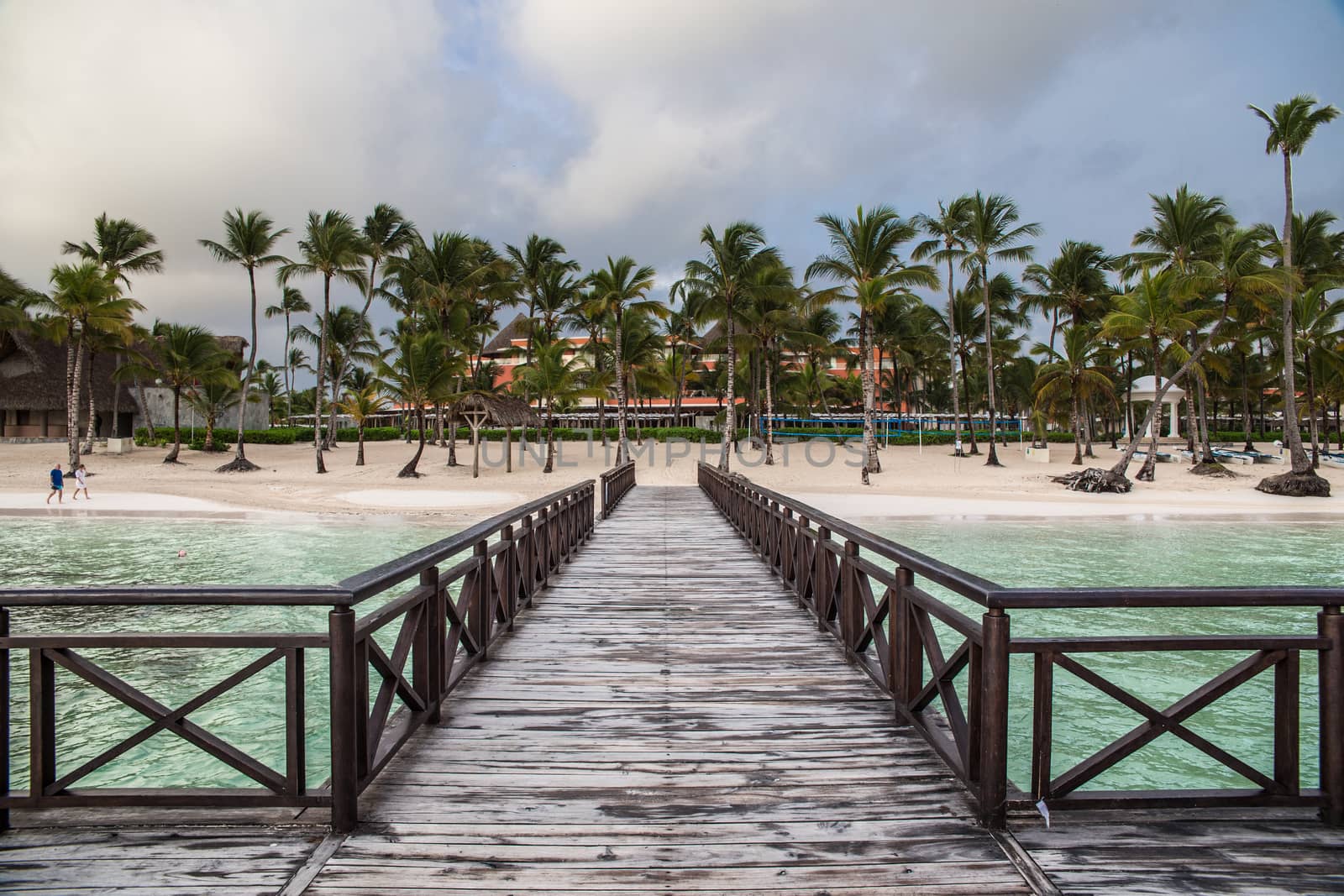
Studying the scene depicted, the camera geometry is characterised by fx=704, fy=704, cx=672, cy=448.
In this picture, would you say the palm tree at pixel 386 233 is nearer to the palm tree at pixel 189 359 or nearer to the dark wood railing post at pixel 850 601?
the palm tree at pixel 189 359

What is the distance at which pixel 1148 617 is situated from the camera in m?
8.67

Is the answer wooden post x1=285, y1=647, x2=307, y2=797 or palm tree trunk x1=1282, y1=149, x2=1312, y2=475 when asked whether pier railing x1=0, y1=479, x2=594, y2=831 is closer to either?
wooden post x1=285, y1=647, x2=307, y2=797

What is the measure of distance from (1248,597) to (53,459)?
41.2 meters

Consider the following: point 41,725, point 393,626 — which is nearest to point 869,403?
point 393,626

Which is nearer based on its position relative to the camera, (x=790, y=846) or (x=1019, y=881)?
(x=1019, y=881)

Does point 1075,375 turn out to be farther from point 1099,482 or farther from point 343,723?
point 343,723

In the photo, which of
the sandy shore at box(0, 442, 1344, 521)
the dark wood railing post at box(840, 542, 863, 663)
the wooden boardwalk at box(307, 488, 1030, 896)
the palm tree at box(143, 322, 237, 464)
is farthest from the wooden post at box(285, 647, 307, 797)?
the palm tree at box(143, 322, 237, 464)

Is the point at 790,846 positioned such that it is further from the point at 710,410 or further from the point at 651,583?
the point at 710,410

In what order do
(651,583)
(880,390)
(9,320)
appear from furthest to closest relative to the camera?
1. (880,390)
2. (9,320)
3. (651,583)

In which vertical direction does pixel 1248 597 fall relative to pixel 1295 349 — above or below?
below

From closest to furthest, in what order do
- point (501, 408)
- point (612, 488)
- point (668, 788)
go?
point (668, 788)
point (612, 488)
point (501, 408)

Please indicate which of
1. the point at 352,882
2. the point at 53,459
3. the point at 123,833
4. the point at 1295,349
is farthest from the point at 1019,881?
the point at 53,459

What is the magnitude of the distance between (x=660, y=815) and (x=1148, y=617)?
8.41 meters

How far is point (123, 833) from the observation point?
256 centimetres
